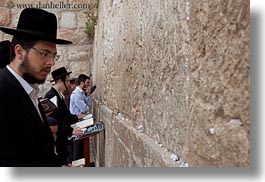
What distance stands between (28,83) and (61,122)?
23cm

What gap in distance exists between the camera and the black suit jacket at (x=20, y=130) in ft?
2.92

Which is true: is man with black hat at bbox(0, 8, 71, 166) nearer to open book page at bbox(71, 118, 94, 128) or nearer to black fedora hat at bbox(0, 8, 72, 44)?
black fedora hat at bbox(0, 8, 72, 44)

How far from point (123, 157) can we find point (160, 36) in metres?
0.54

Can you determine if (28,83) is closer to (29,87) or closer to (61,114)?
(29,87)

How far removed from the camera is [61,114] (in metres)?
1.16

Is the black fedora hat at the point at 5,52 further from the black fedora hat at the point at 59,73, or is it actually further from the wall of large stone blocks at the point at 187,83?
the wall of large stone blocks at the point at 187,83

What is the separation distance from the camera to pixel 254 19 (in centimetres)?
57

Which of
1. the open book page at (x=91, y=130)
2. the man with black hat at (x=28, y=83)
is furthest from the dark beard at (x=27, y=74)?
the open book page at (x=91, y=130)

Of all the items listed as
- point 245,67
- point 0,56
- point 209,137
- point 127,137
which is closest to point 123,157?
point 127,137

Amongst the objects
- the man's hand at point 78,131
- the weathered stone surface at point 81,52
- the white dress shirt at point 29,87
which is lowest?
the man's hand at point 78,131

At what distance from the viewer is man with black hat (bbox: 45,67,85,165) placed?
1079 mm

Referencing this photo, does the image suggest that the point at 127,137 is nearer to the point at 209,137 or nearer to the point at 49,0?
the point at 49,0

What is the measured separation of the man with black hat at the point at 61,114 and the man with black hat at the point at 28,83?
0.25 feet

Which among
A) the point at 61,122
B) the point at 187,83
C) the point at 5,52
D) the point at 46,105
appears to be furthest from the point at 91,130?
the point at 187,83
